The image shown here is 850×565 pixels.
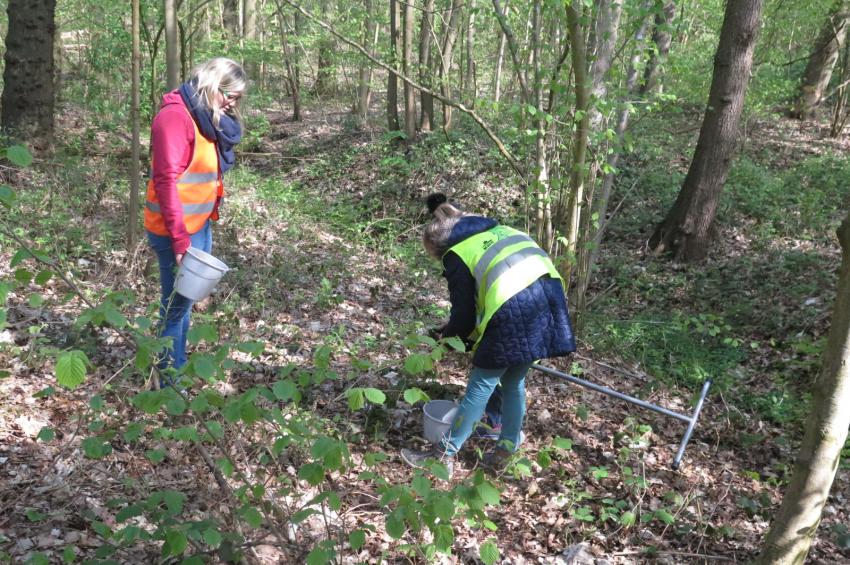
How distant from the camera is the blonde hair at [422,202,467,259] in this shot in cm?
348

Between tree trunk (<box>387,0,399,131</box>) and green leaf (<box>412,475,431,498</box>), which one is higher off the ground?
tree trunk (<box>387,0,399,131</box>)

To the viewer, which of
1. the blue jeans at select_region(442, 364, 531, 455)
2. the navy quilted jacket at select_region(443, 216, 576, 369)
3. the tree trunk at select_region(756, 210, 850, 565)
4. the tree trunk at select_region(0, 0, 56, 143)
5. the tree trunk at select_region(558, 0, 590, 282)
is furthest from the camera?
the tree trunk at select_region(0, 0, 56, 143)

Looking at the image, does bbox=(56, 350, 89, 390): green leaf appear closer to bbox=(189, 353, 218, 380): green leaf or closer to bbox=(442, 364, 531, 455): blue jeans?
Result: bbox=(189, 353, 218, 380): green leaf

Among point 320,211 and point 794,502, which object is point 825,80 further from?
point 794,502

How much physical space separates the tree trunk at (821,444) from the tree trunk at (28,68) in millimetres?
8797

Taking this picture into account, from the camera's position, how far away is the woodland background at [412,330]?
247 cm

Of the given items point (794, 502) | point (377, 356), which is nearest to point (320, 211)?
point (377, 356)

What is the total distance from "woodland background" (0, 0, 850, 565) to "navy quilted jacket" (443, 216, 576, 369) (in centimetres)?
55

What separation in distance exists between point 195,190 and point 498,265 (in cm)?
193

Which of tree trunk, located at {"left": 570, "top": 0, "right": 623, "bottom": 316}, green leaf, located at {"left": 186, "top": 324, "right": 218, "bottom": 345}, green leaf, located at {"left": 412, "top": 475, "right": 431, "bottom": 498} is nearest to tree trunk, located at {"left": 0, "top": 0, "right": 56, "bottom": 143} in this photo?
tree trunk, located at {"left": 570, "top": 0, "right": 623, "bottom": 316}

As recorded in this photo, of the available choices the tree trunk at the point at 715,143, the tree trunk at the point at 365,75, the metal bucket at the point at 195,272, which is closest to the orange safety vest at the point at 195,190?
the metal bucket at the point at 195,272

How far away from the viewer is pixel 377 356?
16.8 feet

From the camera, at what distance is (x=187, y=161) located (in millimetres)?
3615

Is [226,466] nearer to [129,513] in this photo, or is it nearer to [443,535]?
[129,513]
